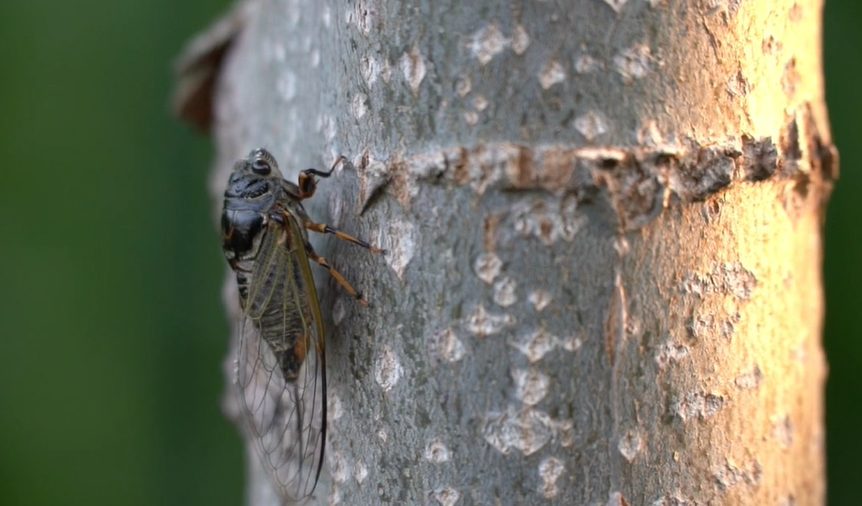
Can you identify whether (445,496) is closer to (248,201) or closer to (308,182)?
(308,182)

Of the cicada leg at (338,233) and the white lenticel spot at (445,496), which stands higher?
the cicada leg at (338,233)

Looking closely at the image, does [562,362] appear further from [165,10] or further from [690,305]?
[165,10]

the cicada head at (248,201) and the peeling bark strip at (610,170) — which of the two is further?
the cicada head at (248,201)

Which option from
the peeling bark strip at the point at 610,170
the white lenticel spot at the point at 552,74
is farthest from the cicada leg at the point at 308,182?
the white lenticel spot at the point at 552,74

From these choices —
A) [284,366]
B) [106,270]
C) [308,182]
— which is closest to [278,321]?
[284,366]

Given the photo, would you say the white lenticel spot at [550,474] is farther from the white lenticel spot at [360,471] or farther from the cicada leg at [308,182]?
the cicada leg at [308,182]

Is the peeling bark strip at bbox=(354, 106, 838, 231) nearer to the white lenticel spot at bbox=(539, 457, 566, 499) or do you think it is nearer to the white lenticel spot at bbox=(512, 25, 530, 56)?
the white lenticel spot at bbox=(512, 25, 530, 56)
